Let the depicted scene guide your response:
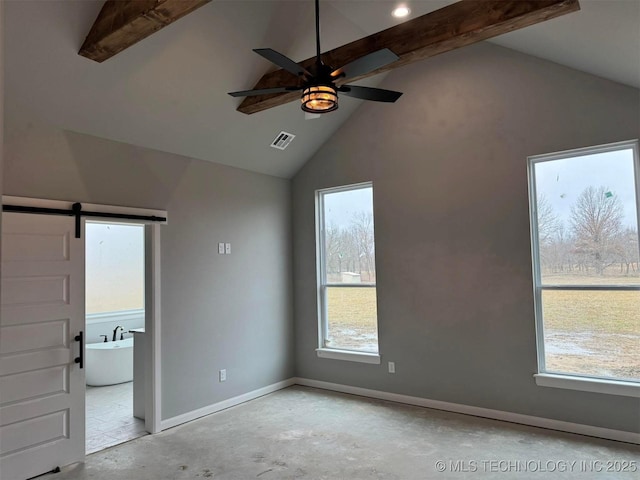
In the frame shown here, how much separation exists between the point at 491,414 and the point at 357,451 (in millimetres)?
1525

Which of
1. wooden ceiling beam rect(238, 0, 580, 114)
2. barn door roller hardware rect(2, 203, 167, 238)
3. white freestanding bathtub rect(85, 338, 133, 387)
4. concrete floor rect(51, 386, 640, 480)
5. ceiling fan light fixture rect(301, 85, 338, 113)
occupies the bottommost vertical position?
concrete floor rect(51, 386, 640, 480)

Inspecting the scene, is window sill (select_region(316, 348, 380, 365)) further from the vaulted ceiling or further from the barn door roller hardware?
the vaulted ceiling

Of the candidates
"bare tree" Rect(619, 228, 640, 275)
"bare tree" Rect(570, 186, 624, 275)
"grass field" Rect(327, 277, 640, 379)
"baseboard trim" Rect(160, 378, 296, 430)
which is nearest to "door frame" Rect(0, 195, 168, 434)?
"baseboard trim" Rect(160, 378, 296, 430)

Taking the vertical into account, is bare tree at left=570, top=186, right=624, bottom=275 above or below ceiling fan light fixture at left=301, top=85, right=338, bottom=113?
below

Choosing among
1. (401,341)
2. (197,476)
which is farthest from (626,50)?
(197,476)

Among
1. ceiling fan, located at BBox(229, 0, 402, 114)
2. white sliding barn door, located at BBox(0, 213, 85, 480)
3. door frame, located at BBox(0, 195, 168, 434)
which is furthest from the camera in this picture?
door frame, located at BBox(0, 195, 168, 434)

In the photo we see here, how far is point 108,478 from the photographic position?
3.27 meters

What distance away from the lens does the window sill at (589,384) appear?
368 centimetres

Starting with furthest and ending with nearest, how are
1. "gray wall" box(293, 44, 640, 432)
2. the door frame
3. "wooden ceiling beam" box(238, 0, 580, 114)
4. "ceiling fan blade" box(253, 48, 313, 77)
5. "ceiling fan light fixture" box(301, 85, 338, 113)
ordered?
the door frame < "gray wall" box(293, 44, 640, 432) < "wooden ceiling beam" box(238, 0, 580, 114) < "ceiling fan light fixture" box(301, 85, 338, 113) < "ceiling fan blade" box(253, 48, 313, 77)

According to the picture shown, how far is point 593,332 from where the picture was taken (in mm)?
3947

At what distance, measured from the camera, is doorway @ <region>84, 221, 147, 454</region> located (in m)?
5.20

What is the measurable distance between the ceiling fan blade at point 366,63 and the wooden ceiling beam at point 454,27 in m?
0.14

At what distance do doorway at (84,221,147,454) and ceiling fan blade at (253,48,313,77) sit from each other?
3.29m

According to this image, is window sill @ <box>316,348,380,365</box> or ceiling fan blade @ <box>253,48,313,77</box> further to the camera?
window sill @ <box>316,348,380,365</box>
